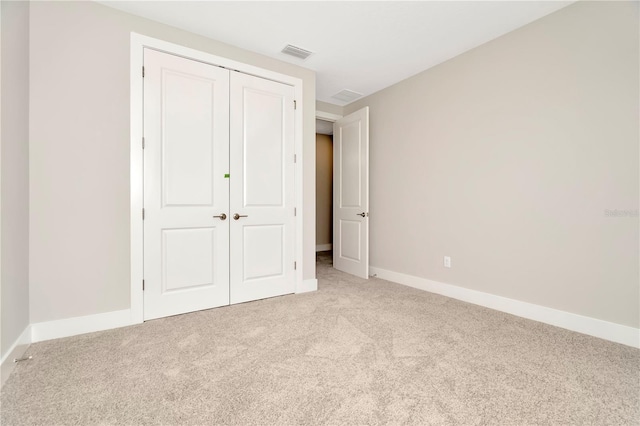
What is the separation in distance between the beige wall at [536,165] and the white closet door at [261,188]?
161cm

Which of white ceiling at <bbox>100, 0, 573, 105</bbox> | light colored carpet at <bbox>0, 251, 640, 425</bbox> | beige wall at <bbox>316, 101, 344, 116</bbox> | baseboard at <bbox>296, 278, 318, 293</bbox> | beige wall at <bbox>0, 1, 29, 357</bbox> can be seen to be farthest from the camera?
beige wall at <bbox>316, 101, 344, 116</bbox>

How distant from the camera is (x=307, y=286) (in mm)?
3381

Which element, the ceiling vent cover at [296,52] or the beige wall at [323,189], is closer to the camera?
the ceiling vent cover at [296,52]

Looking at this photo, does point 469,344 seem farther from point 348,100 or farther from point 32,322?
point 348,100

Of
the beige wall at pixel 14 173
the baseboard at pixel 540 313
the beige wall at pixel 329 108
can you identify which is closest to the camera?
the beige wall at pixel 14 173

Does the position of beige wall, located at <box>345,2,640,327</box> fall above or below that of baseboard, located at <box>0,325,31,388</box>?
above

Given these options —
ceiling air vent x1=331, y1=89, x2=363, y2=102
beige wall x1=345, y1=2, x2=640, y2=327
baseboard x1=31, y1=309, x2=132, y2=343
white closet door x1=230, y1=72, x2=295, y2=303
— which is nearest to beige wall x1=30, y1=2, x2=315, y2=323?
baseboard x1=31, y1=309, x2=132, y2=343

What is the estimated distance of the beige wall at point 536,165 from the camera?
2.11 m

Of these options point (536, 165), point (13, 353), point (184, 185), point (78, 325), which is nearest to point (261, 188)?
point (184, 185)

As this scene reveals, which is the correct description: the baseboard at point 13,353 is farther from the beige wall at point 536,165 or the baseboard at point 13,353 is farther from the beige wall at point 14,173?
the beige wall at point 536,165

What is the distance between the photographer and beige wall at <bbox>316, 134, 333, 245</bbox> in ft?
21.2

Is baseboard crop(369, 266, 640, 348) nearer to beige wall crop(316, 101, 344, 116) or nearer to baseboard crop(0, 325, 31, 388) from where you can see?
beige wall crop(316, 101, 344, 116)

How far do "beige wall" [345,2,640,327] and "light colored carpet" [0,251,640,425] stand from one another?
490mm

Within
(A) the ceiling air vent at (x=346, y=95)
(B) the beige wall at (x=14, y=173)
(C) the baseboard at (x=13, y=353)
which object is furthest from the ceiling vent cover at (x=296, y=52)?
(C) the baseboard at (x=13, y=353)
